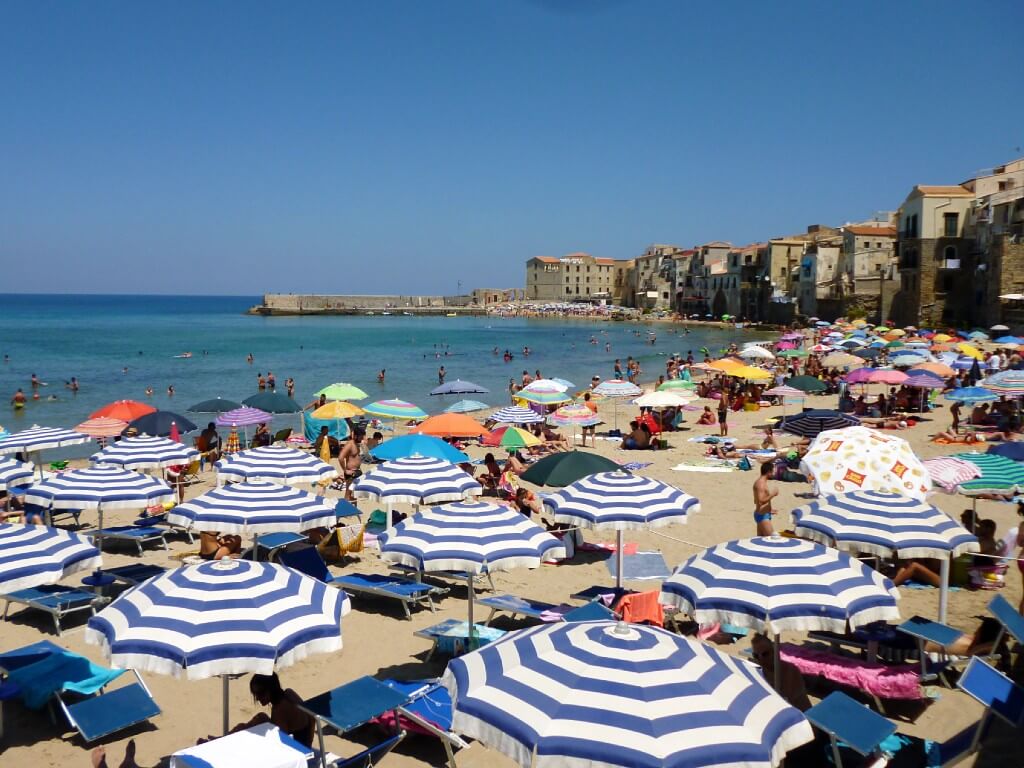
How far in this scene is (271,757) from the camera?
441 cm

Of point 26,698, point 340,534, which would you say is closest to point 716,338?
point 340,534

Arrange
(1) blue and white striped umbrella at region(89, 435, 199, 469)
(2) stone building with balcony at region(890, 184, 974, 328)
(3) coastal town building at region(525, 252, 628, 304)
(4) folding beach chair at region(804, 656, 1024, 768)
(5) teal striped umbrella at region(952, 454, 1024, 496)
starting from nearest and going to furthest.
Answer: (4) folding beach chair at region(804, 656, 1024, 768) → (5) teal striped umbrella at region(952, 454, 1024, 496) → (1) blue and white striped umbrella at region(89, 435, 199, 469) → (2) stone building with balcony at region(890, 184, 974, 328) → (3) coastal town building at region(525, 252, 628, 304)

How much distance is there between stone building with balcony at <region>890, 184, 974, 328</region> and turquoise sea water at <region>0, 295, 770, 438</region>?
14.4 meters

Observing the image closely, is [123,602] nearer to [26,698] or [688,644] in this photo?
[26,698]

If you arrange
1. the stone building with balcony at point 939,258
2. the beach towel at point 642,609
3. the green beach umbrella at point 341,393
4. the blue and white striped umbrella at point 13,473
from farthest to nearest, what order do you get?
the stone building with balcony at point 939,258 < the green beach umbrella at point 341,393 < the blue and white striped umbrella at point 13,473 < the beach towel at point 642,609

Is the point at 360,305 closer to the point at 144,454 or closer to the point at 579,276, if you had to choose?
the point at 579,276

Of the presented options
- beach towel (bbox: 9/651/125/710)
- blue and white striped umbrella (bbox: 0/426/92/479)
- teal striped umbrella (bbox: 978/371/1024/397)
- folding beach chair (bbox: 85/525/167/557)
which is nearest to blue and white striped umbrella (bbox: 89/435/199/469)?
folding beach chair (bbox: 85/525/167/557)

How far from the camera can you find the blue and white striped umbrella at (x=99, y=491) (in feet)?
27.0

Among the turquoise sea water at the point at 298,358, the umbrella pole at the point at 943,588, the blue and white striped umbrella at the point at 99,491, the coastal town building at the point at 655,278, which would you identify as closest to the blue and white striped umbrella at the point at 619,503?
the umbrella pole at the point at 943,588

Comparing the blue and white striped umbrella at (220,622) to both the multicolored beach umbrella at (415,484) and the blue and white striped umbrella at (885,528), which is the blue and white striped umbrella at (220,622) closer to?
the multicolored beach umbrella at (415,484)

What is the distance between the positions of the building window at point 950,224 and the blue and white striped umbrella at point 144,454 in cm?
5095

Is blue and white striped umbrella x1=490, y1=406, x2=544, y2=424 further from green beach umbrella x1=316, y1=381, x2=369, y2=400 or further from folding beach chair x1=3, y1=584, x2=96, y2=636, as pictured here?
folding beach chair x1=3, y1=584, x2=96, y2=636

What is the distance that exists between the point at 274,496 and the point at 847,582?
552 centimetres

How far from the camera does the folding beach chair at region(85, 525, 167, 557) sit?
10391mm
